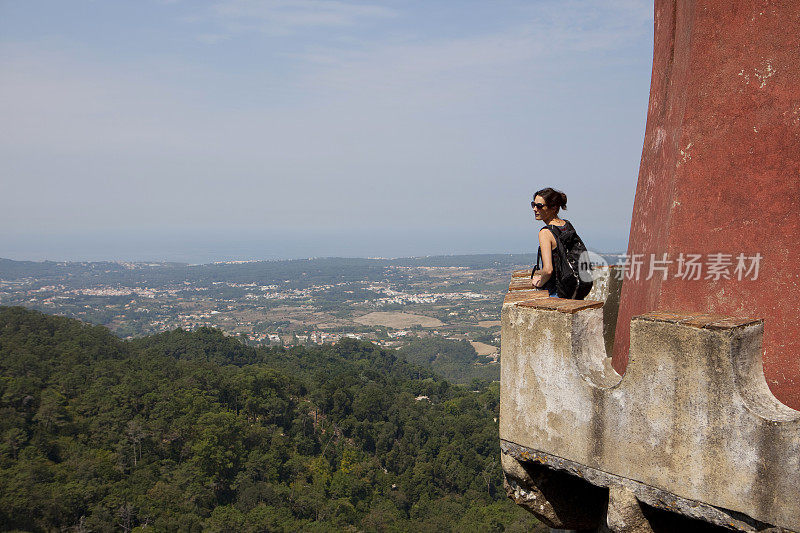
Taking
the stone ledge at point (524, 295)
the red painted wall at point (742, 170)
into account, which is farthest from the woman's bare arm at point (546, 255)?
the red painted wall at point (742, 170)

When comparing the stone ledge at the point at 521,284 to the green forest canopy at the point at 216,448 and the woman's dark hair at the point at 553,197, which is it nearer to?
the woman's dark hair at the point at 553,197

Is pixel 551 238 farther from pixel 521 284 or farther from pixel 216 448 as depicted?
pixel 216 448

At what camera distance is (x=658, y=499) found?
2244 millimetres

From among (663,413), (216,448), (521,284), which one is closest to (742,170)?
(663,413)

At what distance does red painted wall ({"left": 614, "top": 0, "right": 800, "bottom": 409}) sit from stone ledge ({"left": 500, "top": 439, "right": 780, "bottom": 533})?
23.0 inches

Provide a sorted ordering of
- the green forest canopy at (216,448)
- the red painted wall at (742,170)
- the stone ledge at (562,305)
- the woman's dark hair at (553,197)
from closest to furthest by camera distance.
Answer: the red painted wall at (742,170) < the stone ledge at (562,305) < the woman's dark hair at (553,197) < the green forest canopy at (216,448)

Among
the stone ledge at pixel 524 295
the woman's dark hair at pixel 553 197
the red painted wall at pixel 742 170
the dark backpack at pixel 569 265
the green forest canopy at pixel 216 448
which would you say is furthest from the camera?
the green forest canopy at pixel 216 448

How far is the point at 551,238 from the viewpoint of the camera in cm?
349

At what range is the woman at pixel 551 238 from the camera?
3412mm

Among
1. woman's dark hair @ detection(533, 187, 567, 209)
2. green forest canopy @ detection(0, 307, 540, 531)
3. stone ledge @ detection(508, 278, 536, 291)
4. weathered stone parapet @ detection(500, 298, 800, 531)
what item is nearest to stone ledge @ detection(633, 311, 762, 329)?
weathered stone parapet @ detection(500, 298, 800, 531)

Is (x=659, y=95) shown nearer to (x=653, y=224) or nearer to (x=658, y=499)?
(x=653, y=224)

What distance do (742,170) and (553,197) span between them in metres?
1.34

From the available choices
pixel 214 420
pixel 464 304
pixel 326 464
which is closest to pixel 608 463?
pixel 214 420

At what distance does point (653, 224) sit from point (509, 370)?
3.48 ft
